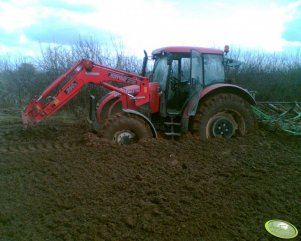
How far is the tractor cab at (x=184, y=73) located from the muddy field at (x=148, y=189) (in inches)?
35.7

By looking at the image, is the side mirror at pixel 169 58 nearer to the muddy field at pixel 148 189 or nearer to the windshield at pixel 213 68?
the windshield at pixel 213 68

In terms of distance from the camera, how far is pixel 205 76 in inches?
263

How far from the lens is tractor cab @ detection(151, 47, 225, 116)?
21.3ft

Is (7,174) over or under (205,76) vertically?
under

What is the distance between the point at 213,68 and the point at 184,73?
0.63m

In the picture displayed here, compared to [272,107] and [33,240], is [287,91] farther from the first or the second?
[33,240]

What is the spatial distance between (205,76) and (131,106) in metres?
1.66

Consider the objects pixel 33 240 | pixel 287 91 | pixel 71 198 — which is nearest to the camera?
pixel 33 240

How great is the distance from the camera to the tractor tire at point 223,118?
6.43 m

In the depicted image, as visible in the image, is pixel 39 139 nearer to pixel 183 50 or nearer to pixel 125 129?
pixel 125 129

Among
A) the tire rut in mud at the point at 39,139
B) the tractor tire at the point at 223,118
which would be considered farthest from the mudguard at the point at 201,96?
the tire rut in mud at the point at 39,139

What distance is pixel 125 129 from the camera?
601 cm

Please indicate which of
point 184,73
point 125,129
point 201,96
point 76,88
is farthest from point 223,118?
point 76,88

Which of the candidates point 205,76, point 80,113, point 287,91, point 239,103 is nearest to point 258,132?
point 239,103
